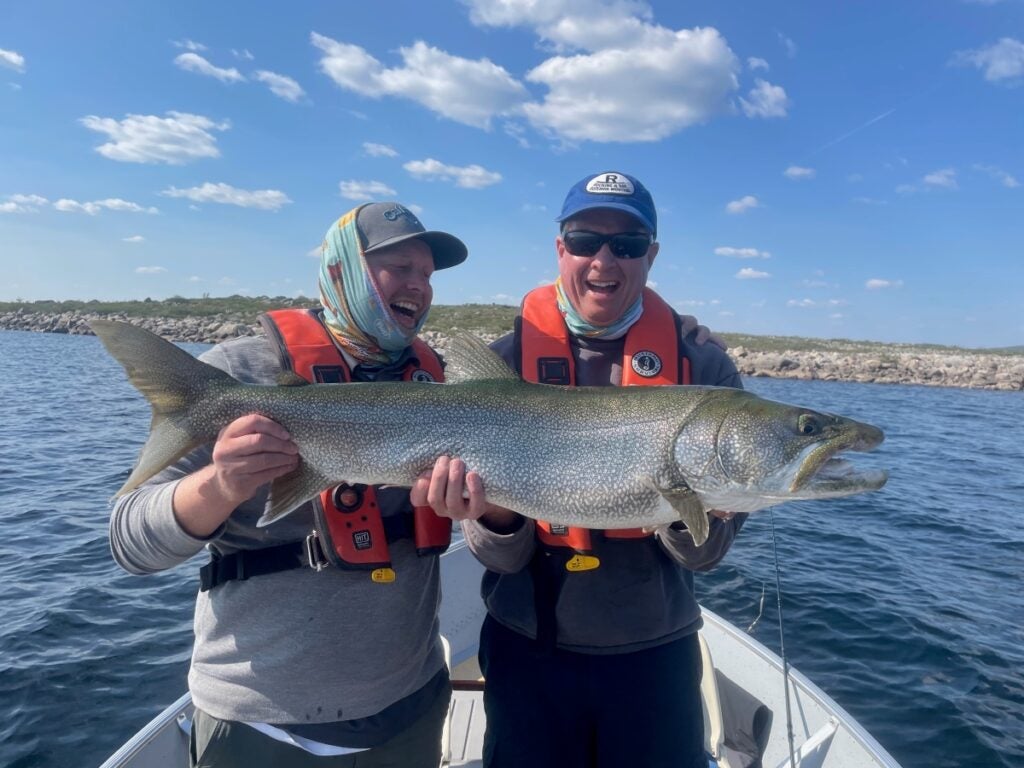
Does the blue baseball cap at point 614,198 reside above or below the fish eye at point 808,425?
above

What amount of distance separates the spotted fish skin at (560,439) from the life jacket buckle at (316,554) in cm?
24

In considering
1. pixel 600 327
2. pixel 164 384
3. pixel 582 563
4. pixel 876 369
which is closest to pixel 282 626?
pixel 164 384

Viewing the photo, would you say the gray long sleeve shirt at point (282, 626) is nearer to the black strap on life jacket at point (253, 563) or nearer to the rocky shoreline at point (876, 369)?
the black strap on life jacket at point (253, 563)

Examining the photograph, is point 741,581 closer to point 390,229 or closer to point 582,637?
point 582,637

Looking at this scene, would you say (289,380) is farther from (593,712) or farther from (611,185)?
(593,712)

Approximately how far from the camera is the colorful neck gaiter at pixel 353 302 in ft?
11.0

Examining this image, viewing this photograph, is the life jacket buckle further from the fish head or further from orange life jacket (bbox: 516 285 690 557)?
the fish head

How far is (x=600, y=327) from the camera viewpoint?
388 cm

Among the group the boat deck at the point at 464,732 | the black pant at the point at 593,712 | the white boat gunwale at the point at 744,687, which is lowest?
the boat deck at the point at 464,732

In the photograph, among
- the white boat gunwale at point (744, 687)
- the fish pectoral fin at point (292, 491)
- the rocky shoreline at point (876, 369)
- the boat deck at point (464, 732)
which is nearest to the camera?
the fish pectoral fin at point (292, 491)

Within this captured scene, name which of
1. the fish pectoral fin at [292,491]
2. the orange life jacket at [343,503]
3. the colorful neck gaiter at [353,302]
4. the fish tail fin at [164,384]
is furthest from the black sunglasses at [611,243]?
the fish tail fin at [164,384]

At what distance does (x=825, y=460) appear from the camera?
335cm

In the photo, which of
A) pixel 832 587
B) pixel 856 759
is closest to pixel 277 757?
pixel 856 759

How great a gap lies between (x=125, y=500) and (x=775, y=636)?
8.81 m
